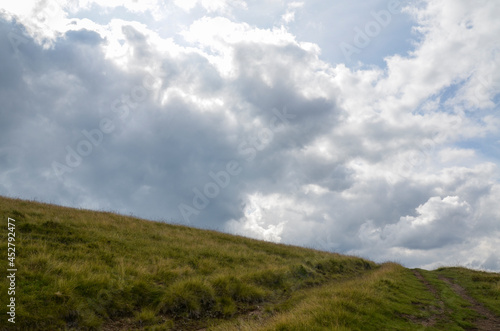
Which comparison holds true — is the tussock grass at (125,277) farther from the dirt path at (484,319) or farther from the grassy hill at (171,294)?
the dirt path at (484,319)

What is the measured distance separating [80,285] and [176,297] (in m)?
Result: 3.87

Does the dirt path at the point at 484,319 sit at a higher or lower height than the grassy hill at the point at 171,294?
lower

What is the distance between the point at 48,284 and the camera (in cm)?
1148

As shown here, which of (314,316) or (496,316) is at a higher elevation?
(314,316)

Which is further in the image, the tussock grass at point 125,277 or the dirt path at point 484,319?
the dirt path at point 484,319

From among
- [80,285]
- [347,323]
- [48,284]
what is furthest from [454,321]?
[48,284]

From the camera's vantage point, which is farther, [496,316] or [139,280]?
[496,316]

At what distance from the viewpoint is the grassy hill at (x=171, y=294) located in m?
10.7

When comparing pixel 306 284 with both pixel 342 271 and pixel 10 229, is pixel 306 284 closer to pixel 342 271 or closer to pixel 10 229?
pixel 342 271

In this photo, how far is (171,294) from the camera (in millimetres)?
13234

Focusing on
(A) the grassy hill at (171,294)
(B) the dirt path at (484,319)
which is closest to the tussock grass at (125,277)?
(A) the grassy hill at (171,294)

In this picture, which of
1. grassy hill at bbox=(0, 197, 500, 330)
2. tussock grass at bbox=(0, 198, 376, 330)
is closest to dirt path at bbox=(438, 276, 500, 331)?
grassy hill at bbox=(0, 197, 500, 330)

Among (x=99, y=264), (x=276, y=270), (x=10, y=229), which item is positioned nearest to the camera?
(x=99, y=264)

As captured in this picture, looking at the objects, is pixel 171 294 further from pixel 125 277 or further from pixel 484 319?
pixel 484 319
